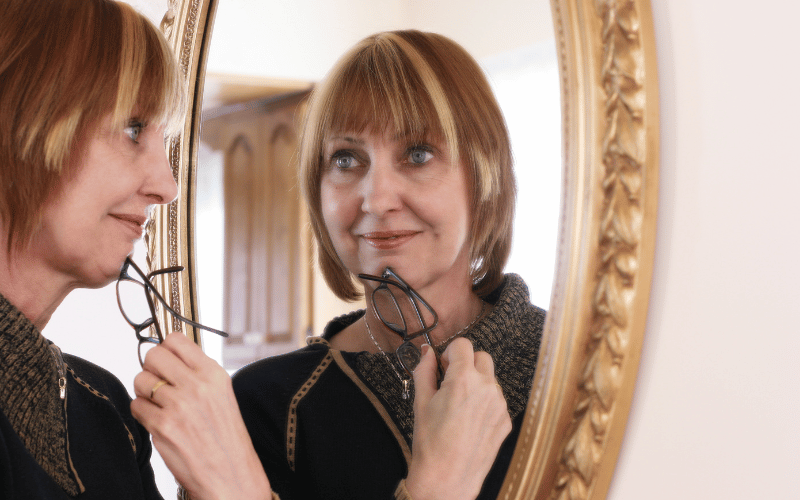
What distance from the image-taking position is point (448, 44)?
51 cm

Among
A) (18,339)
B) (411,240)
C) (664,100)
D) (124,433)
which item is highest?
(664,100)

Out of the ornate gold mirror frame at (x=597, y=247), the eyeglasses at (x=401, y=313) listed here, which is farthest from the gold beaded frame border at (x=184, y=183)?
the ornate gold mirror frame at (x=597, y=247)

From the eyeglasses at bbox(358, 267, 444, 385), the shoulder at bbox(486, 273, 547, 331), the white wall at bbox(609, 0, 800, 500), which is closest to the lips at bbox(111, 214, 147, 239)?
the eyeglasses at bbox(358, 267, 444, 385)

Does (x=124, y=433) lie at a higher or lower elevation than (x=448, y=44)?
lower

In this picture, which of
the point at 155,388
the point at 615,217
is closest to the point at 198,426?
the point at 155,388

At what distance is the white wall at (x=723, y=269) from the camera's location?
0.45 m

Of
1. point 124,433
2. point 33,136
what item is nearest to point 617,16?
point 33,136

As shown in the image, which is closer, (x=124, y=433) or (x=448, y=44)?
(x=448, y=44)

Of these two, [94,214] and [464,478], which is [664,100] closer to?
[464,478]

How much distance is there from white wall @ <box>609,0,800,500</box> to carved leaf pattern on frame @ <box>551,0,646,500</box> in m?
0.03

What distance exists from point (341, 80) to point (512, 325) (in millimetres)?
254

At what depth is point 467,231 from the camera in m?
0.51

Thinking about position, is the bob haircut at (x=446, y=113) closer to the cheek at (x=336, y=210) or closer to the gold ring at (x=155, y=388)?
the cheek at (x=336, y=210)

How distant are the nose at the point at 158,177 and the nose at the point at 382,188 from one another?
21cm
